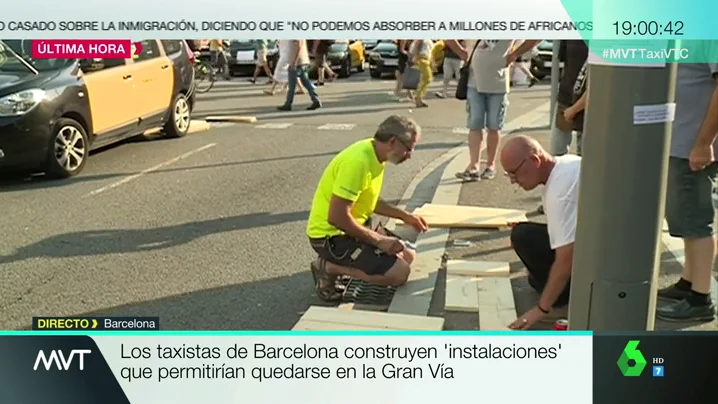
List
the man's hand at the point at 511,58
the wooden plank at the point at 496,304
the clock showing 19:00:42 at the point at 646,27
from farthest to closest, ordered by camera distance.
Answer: the man's hand at the point at 511,58 → the wooden plank at the point at 496,304 → the clock showing 19:00:42 at the point at 646,27

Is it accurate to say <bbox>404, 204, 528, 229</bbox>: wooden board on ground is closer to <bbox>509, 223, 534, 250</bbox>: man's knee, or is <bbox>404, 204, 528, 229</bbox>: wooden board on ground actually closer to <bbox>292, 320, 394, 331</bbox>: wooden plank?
<bbox>509, 223, 534, 250</bbox>: man's knee

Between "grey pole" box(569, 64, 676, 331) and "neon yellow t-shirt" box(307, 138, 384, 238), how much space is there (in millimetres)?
862

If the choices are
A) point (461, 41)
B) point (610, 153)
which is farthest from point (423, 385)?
point (461, 41)

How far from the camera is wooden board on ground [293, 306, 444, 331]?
1.96 meters

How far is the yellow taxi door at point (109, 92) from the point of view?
6.17 feet

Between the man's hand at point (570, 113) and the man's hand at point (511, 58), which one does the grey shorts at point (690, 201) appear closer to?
the man's hand at point (570, 113)

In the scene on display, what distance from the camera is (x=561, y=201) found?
7.98ft

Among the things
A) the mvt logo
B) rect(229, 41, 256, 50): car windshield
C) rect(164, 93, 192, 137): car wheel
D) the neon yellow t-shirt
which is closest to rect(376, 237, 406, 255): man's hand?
the neon yellow t-shirt

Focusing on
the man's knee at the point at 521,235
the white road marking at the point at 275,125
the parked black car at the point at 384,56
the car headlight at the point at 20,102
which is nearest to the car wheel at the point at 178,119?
the white road marking at the point at 275,125

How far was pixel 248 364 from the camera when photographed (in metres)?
1.85

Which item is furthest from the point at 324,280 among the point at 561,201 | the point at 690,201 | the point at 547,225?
the point at 690,201

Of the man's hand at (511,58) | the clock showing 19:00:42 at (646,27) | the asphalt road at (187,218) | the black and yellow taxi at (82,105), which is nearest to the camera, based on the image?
the clock showing 19:00:42 at (646,27)

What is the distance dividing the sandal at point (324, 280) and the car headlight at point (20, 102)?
3.59 ft

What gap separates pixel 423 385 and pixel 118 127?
1140mm
